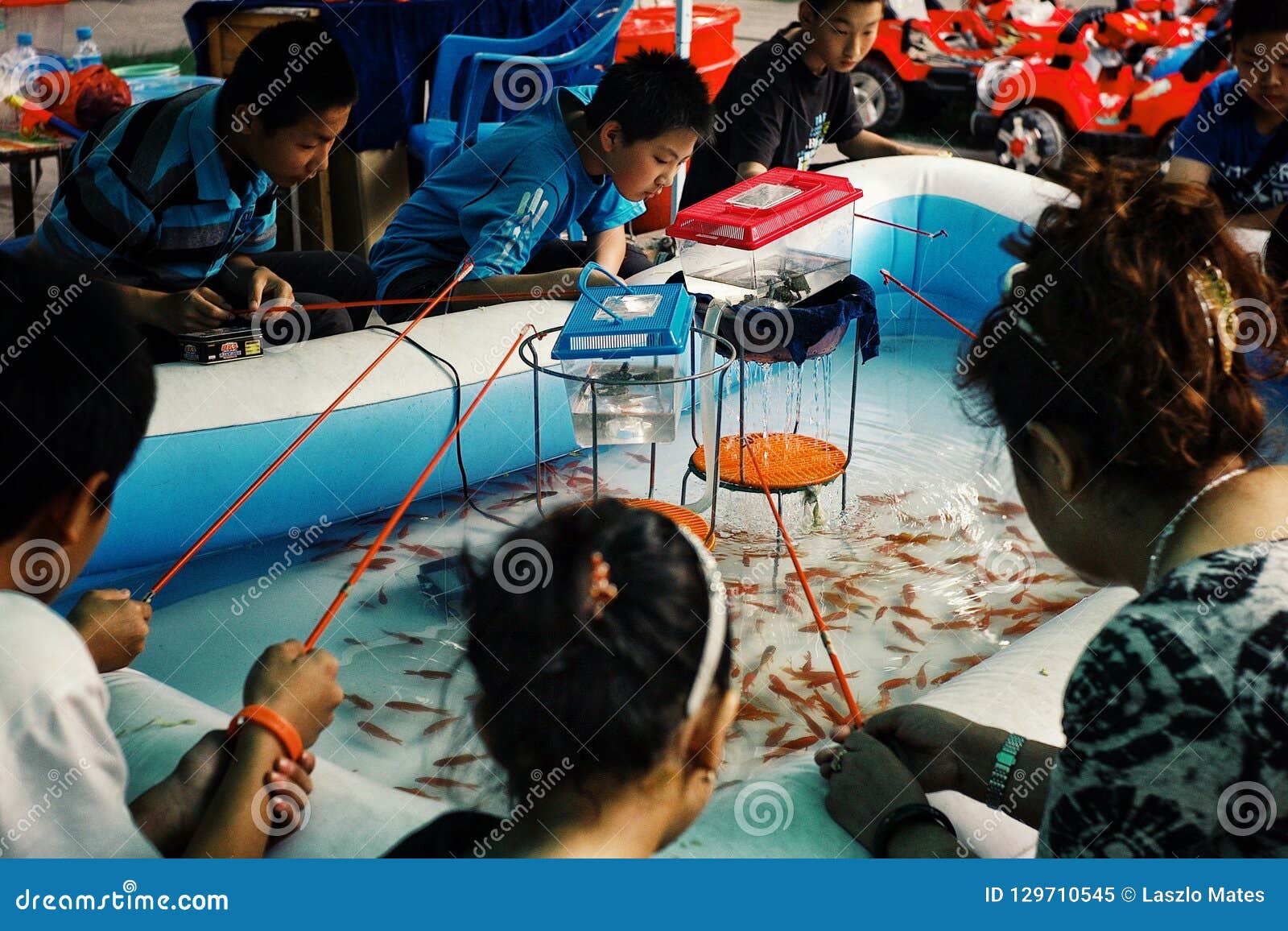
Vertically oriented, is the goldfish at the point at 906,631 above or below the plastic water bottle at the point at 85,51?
below

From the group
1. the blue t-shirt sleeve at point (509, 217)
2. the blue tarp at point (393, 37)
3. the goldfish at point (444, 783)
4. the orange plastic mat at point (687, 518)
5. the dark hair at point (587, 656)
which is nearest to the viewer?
the dark hair at point (587, 656)


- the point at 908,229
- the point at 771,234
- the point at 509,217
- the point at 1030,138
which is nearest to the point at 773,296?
the point at 771,234

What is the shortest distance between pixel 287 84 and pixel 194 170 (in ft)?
1.00

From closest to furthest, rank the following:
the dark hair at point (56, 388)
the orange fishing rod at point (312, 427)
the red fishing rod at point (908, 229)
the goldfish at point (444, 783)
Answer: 1. the dark hair at point (56, 388)
2. the goldfish at point (444, 783)
3. the orange fishing rod at point (312, 427)
4. the red fishing rod at point (908, 229)

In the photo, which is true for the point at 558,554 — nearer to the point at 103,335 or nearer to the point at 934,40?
the point at 103,335

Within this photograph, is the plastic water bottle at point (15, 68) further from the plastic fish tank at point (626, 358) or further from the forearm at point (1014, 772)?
the forearm at point (1014, 772)

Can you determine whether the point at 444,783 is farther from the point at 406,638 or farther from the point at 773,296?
the point at 773,296

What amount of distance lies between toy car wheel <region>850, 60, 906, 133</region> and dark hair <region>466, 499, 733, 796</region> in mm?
5989

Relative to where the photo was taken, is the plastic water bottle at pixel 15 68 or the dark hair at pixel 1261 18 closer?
the dark hair at pixel 1261 18

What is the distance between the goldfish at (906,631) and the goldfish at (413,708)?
1011 mm

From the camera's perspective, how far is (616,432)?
260cm

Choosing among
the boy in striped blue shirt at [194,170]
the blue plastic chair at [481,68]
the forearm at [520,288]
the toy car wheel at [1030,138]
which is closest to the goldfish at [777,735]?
the forearm at [520,288]

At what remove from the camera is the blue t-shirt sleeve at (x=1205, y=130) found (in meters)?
3.52

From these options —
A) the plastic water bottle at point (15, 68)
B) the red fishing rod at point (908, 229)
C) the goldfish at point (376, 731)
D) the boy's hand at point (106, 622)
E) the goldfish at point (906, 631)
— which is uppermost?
the plastic water bottle at point (15, 68)
